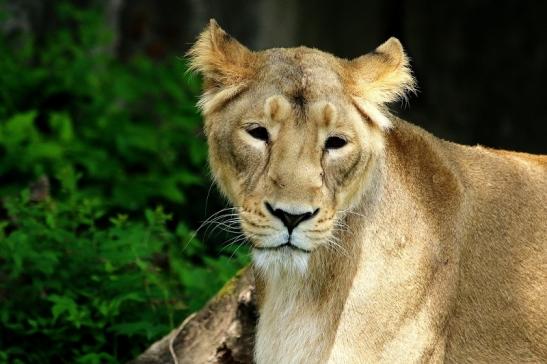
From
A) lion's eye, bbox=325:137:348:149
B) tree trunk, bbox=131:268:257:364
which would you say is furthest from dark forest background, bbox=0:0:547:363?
lion's eye, bbox=325:137:348:149

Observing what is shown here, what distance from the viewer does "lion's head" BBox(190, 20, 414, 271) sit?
13.0 feet

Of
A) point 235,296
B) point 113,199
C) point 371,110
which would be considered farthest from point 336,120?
point 113,199

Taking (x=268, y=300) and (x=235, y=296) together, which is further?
(x=235, y=296)

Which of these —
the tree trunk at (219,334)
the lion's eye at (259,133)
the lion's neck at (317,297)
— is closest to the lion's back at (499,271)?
the lion's neck at (317,297)

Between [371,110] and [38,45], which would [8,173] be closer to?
[38,45]

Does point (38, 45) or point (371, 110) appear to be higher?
point (371, 110)

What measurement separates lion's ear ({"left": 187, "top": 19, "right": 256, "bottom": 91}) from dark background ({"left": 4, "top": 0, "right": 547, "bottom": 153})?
491cm

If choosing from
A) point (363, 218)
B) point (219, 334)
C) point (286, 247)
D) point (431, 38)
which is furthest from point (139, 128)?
point (286, 247)

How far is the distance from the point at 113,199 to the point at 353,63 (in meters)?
3.47

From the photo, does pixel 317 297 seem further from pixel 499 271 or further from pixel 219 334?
pixel 219 334

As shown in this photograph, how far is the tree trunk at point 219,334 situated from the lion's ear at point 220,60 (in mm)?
1078

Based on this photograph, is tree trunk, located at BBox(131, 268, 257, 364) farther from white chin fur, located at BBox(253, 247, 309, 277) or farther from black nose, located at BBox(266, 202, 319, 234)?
black nose, located at BBox(266, 202, 319, 234)

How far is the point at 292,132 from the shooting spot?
4043 mm

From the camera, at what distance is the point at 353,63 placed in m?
4.36
